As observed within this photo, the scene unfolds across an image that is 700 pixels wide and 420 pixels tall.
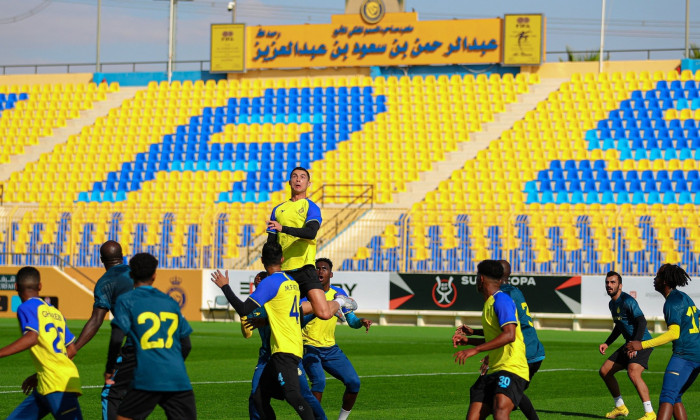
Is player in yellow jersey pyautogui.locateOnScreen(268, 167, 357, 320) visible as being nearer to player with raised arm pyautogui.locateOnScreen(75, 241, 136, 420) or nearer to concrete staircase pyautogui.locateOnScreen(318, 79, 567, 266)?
player with raised arm pyautogui.locateOnScreen(75, 241, 136, 420)

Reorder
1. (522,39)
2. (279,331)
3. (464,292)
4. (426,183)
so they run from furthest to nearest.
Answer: (522,39), (426,183), (464,292), (279,331)

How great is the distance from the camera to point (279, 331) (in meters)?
9.09

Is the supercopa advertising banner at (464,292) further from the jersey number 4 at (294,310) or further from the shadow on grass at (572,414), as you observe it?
the jersey number 4 at (294,310)

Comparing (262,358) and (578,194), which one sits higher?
(578,194)

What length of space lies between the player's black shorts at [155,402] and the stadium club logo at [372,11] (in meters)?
36.5

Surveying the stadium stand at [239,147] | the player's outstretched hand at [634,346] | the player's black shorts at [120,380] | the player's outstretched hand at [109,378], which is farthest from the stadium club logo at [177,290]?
the player's outstretched hand at [109,378]

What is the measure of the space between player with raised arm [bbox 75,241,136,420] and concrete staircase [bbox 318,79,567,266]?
65.7 feet

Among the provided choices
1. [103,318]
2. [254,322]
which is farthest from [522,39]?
[103,318]

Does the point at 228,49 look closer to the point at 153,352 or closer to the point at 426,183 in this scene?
the point at 426,183

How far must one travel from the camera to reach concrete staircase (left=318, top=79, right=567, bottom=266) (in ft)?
99.9

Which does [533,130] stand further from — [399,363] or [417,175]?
[399,363]

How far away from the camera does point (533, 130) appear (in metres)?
36.2

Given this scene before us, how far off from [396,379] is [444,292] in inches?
483

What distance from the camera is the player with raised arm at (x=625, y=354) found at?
12422 millimetres
